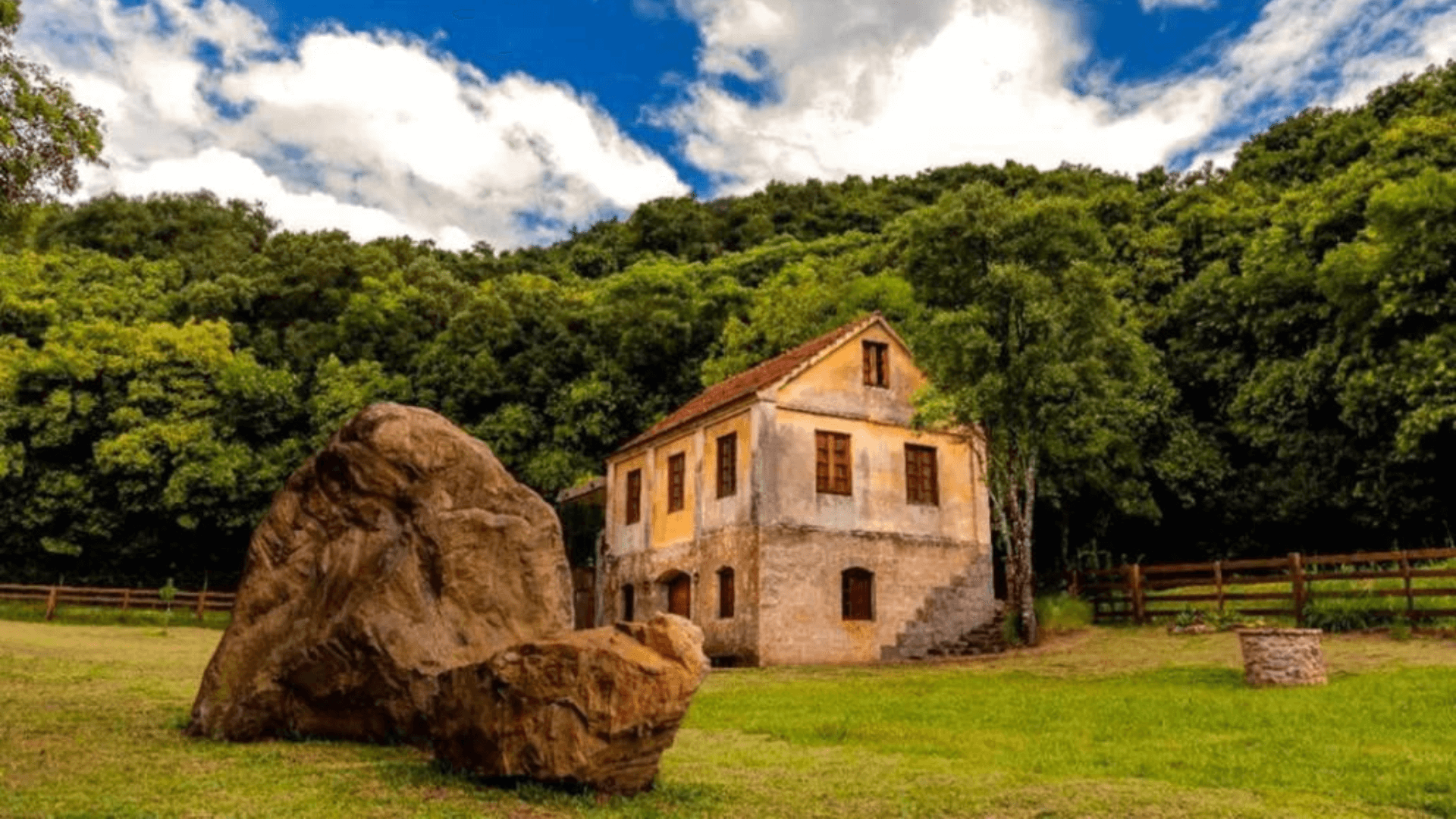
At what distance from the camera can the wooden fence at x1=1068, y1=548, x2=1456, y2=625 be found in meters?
20.2

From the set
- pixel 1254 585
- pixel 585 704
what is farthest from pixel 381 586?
pixel 1254 585

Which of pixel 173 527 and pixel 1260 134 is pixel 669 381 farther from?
pixel 1260 134

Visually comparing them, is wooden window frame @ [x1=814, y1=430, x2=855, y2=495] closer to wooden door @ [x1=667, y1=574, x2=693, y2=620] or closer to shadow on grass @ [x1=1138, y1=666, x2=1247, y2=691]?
wooden door @ [x1=667, y1=574, x2=693, y2=620]

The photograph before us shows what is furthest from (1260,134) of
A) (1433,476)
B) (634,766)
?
(634,766)

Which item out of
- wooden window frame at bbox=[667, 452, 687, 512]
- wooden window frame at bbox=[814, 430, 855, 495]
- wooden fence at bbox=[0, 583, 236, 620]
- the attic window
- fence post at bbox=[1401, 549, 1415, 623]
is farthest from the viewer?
wooden fence at bbox=[0, 583, 236, 620]

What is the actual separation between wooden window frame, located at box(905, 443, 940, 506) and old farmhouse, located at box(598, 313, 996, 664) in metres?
0.03

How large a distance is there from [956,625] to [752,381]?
25.1 ft

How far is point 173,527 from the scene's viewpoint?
42.0m

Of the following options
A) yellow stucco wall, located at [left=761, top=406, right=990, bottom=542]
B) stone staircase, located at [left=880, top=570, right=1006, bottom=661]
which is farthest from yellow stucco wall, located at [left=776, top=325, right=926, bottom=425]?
→ stone staircase, located at [left=880, top=570, right=1006, bottom=661]

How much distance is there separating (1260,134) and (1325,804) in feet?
133

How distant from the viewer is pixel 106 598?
35438 millimetres

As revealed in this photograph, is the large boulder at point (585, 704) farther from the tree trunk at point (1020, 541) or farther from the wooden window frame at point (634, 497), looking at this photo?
the wooden window frame at point (634, 497)

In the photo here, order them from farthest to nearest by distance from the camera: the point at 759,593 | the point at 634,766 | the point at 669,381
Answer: the point at 669,381 < the point at 759,593 < the point at 634,766

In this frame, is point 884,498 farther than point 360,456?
Yes
